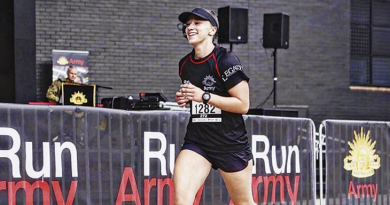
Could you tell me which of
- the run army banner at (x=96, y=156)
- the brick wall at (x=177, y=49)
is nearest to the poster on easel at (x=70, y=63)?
the brick wall at (x=177, y=49)

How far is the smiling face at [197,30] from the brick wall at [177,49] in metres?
10.2

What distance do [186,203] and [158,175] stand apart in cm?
200

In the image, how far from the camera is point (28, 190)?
6289 millimetres

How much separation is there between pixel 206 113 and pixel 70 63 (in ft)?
33.0

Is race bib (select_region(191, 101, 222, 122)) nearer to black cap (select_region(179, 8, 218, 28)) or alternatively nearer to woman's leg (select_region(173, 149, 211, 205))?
woman's leg (select_region(173, 149, 211, 205))

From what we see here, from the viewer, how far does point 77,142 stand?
6609mm

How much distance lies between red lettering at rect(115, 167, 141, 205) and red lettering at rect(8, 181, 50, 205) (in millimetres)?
764

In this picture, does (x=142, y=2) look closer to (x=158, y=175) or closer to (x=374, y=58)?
(x=374, y=58)

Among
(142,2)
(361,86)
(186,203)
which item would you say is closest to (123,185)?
(186,203)

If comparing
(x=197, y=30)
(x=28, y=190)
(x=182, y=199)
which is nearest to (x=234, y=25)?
(x=28, y=190)

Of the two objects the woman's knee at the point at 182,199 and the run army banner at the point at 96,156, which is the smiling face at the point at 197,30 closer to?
the woman's knee at the point at 182,199

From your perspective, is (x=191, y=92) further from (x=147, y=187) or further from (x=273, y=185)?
(x=273, y=185)

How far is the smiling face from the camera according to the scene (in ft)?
17.6

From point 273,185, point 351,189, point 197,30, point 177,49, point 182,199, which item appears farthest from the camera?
point 177,49
